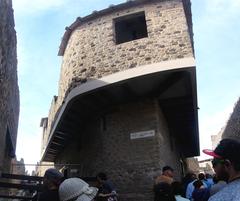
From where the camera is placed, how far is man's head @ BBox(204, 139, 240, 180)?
182cm

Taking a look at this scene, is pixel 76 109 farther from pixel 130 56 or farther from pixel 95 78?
pixel 130 56

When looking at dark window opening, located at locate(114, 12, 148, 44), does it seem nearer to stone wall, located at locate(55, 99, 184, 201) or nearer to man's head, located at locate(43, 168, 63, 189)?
stone wall, located at locate(55, 99, 184, 201)

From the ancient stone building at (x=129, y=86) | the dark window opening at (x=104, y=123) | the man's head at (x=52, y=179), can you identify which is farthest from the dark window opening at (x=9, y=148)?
the man's head at (x=52, y=179)

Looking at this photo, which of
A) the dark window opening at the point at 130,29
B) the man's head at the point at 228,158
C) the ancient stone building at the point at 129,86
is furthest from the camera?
the dark window opening at the point at 130,29

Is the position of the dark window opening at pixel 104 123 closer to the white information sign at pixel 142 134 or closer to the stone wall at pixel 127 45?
the white information sign at pixel 142 134

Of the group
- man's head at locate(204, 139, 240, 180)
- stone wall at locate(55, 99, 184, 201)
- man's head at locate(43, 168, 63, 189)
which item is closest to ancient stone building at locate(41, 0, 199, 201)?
stone wall at locate(55, 99, 184, 201)

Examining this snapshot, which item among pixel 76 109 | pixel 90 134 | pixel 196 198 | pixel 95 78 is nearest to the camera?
pixel 196 198

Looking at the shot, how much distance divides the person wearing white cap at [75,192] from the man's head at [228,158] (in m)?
0.93

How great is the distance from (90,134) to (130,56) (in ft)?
9.50

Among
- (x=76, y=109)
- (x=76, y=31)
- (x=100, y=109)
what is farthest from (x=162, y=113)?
(x=76, y=31)

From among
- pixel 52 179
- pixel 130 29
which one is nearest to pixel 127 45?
pixel 130 29

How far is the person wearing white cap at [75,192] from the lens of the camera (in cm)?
225

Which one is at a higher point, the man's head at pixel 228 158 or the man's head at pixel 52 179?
the man's head at pixel 228 158

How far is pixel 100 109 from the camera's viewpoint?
9.33 m
